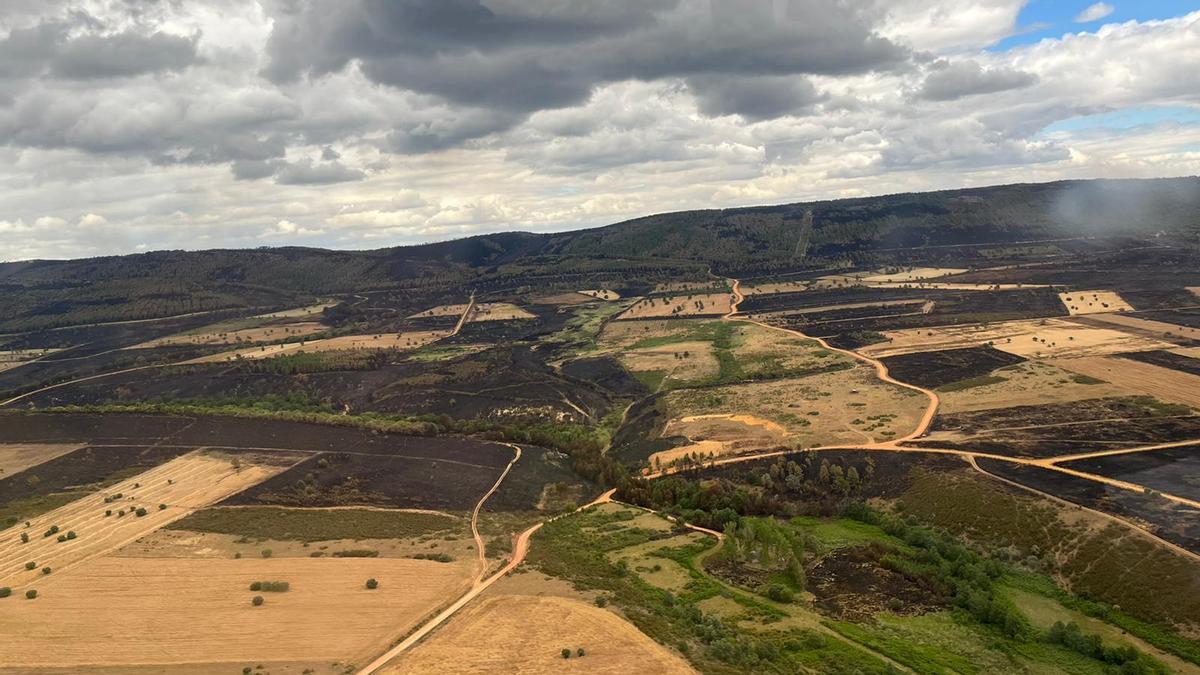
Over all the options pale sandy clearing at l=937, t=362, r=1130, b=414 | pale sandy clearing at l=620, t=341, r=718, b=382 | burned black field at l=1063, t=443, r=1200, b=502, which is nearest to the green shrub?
burned black field at l=1063, t=443, r=1200, b=502

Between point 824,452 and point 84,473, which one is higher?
point 84,473

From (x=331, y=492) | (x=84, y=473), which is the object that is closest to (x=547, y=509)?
(x=331, y=492)

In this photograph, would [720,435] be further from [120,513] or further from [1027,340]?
[1027,340]

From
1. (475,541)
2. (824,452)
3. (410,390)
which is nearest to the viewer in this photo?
(475,541)

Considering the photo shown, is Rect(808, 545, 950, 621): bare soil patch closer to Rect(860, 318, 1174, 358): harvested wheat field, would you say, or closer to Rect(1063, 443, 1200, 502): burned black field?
Rect(1063, 443, 1200, 502): burned black field

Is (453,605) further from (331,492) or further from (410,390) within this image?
(410,390)

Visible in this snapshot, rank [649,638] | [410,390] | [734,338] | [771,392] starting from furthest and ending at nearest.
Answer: [734,338]
[410,390]
[771,392]
[649,638]

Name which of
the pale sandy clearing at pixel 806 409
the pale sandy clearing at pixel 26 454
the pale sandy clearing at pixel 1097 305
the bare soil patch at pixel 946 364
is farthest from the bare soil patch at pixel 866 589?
the pale sandy clearing at pixel 1097 305
